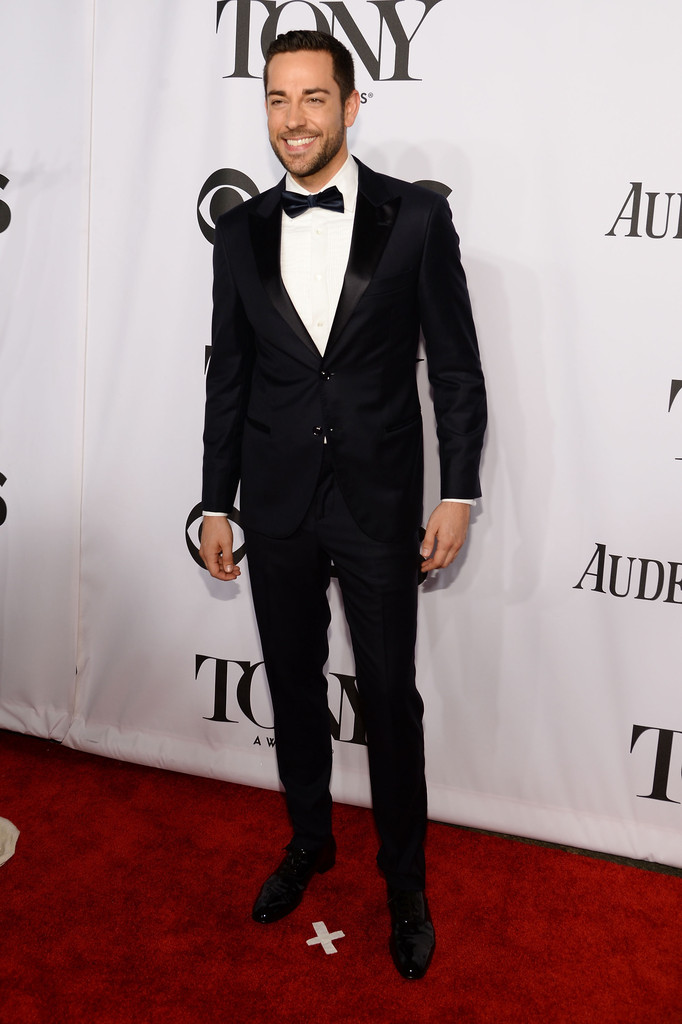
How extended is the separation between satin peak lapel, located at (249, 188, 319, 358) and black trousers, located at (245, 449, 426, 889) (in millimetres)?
276

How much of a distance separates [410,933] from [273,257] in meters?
1.47

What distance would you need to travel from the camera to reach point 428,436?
2.44 metres

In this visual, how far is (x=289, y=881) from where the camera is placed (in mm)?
2199

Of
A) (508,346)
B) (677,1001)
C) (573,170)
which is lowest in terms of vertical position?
(677,1001)

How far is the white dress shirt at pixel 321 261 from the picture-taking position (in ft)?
6.35

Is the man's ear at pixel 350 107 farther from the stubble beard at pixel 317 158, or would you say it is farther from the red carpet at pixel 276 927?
the red carpet at pixel 276 927

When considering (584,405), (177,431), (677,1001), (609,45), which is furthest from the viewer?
Answer: (177,431)

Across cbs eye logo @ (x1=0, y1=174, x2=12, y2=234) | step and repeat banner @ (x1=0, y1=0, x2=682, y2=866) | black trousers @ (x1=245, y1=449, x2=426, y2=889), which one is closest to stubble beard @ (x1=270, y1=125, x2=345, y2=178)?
step and repeat banner @ (x1=0, y1=0, x2=682, y2=866)

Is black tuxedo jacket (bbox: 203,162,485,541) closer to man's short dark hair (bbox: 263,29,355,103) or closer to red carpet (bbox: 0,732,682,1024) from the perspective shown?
man's short dark hair (bbox: 263,29,355,103)

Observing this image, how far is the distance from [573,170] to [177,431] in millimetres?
1253

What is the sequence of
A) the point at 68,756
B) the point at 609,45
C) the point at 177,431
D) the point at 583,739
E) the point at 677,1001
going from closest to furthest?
the point at 677,1001 → the point at 609,45 → the point at 583,739 → the point at 177,431 → the point at 68,756

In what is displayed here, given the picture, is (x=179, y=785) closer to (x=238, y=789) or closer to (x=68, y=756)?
(x=238, y=789)

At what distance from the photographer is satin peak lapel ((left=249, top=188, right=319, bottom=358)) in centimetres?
191

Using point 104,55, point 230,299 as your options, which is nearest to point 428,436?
point 230,299
